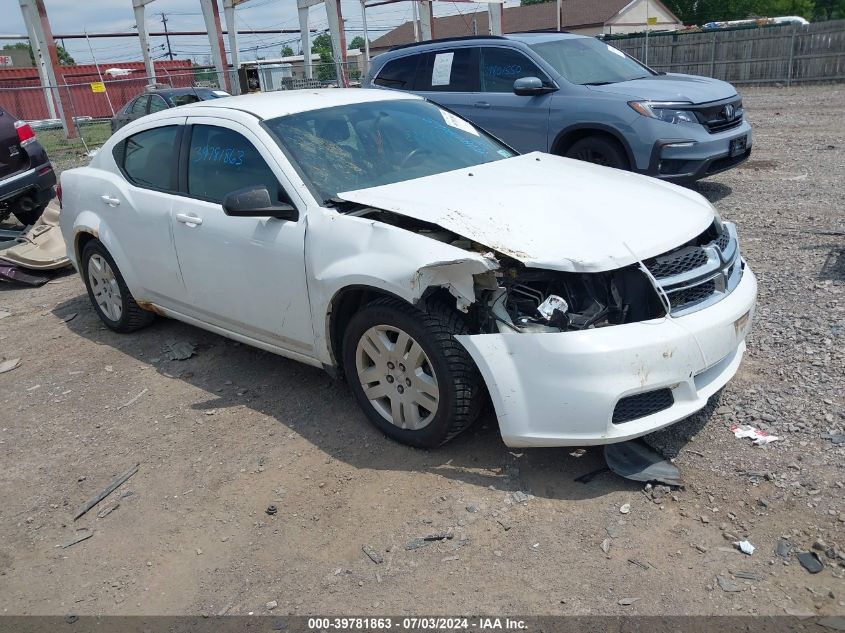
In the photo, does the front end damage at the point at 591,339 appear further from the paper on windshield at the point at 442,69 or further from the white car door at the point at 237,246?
the paper on windshield at the point at 442,69

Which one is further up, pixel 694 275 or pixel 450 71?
pixel 450 71

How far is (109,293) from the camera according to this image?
5.88 m

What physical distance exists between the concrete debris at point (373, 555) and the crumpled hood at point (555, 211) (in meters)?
1.39

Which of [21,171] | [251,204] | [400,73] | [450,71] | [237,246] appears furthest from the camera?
[400,73]

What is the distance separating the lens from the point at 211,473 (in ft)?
12.9

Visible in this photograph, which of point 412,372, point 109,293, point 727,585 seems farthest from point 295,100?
point 727,585

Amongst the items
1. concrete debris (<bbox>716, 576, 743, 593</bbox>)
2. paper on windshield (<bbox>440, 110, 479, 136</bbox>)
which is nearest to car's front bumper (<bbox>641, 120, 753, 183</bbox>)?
paper on windshield (<bbox>440, 110, 479, 136</bbox>)

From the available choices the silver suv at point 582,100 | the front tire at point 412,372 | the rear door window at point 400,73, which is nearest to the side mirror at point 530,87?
the silver suv at point 582,100

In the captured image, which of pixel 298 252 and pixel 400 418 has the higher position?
pixel 298 252

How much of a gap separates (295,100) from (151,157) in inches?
46.1

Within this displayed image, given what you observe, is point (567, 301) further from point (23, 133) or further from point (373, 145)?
point (23, 133)

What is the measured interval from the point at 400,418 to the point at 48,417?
2.48 m

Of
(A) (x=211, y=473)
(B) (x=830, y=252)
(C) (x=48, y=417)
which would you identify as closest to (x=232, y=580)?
(A) (x=211, y=473)

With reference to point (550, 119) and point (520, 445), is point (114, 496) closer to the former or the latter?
point (520, 445)
